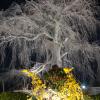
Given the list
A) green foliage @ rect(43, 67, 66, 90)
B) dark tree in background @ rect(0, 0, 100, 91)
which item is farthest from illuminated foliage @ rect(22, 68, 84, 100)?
dark tree in background @ rect(0, 0, 100, 91)

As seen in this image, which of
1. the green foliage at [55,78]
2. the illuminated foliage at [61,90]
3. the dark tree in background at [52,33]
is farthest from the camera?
the dark tree in background at [52,33]

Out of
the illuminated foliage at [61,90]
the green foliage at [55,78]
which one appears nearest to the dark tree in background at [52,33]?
the green foliage at [55,78]

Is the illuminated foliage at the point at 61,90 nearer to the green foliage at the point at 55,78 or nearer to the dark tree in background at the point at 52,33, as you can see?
the green foliage at the point at 55,78

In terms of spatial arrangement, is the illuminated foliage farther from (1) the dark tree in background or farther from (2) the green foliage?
(1) the dark tree in background

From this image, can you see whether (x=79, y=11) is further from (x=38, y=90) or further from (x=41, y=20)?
(x=38, y=90)

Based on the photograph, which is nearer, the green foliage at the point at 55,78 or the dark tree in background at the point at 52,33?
the green foliage at the point at 55,78

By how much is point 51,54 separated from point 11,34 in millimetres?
1704

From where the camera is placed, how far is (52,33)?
42.2ft

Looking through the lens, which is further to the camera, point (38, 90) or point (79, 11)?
point (79, 11)

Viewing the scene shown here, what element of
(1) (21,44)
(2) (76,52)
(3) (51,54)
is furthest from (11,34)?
(2) (76,52)

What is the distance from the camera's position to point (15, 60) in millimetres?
12812

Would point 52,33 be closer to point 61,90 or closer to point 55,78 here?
point 55,78

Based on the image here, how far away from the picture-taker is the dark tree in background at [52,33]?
12.2 m

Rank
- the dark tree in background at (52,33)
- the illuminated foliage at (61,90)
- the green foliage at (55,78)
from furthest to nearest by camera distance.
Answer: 1. the dark tree in background at (52,33)
2. the green foliage at (55,78)
3. the illuminated foliage at (61,90)
